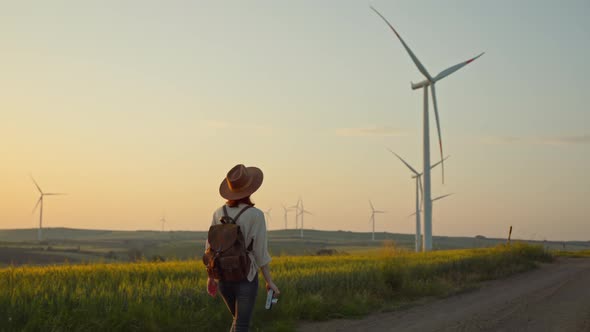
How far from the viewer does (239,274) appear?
746cm

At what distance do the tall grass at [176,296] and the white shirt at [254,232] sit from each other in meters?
4.24

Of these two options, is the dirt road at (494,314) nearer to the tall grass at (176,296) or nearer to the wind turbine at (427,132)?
the tall grass at (176,296)

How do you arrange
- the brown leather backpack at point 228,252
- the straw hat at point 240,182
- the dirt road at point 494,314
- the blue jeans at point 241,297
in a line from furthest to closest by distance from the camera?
the dirt road at point 494,314, the straw hat at point 240,182, the blue jeans at point 241,297, the brown leather backpack at point 228,252

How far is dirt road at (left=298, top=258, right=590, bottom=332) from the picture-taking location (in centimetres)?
1388

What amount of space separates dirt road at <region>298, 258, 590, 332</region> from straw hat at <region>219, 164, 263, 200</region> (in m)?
6.80

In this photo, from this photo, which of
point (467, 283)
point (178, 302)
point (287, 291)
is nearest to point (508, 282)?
point (467, 283)

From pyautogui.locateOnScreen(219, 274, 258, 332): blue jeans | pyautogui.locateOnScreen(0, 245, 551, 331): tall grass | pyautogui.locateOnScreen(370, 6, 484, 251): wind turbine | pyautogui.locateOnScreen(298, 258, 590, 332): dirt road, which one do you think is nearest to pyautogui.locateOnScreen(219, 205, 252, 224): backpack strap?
pyautogui.locateOnScreen(219, 274, 258, 332): blue jeans

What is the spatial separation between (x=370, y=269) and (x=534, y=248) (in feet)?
87.1

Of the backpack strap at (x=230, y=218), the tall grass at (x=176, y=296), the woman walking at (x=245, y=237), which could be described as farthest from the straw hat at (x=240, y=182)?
the tall grass at (x=176, y=296)

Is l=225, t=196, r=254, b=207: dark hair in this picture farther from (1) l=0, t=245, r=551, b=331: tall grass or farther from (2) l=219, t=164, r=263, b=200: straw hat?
(1) l=0, t=245, r=551, b=331: tall grass

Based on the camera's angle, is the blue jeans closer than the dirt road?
Yes

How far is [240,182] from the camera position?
25.4 feet

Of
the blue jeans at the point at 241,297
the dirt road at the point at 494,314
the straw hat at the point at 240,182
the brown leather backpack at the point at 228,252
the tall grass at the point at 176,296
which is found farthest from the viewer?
the dirt road at the point at 494,314

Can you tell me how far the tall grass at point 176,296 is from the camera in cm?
1086
